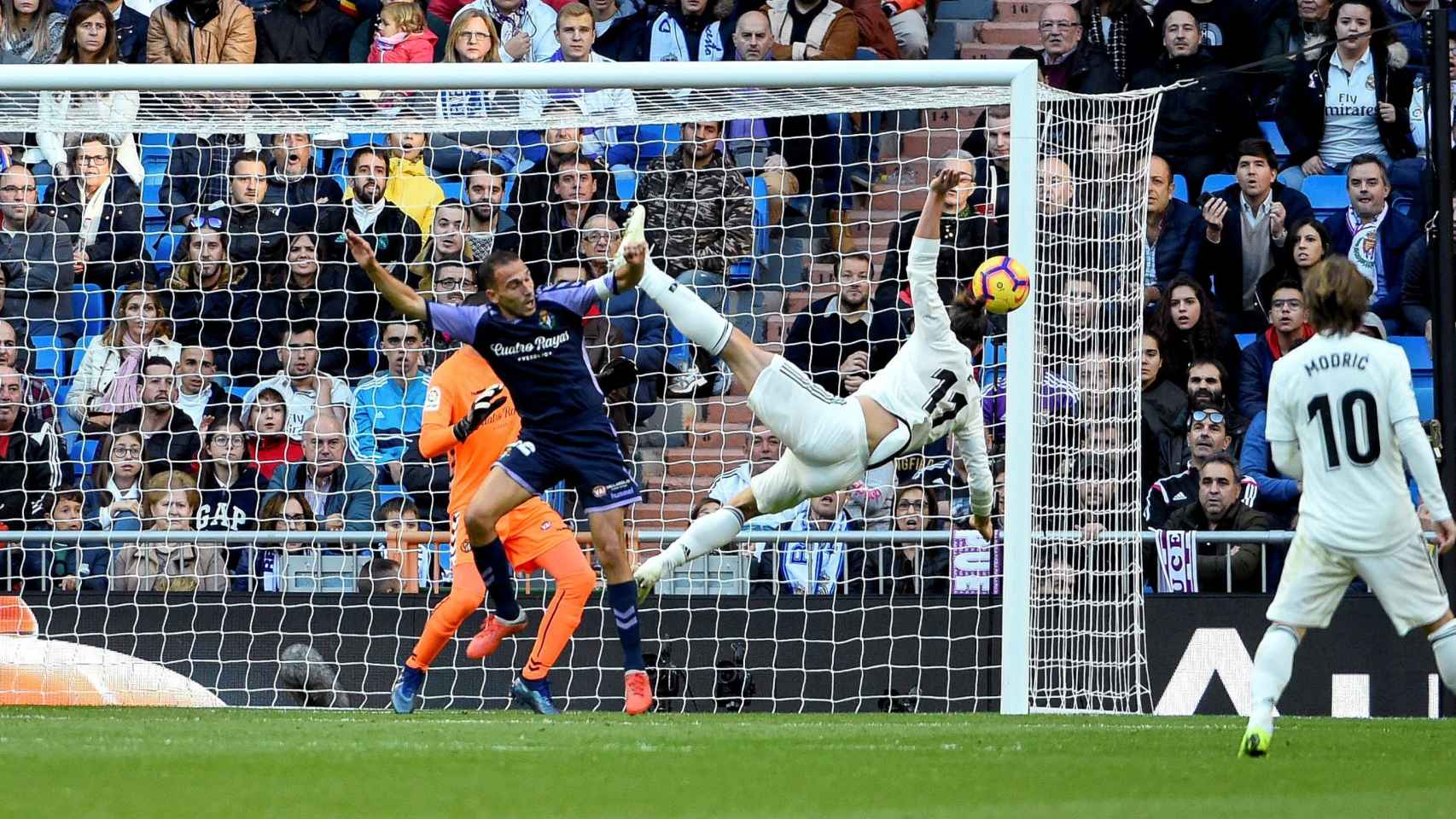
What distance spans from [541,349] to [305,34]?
23.0 feet

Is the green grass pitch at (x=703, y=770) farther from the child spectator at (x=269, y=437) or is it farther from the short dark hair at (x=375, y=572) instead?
the child spectator at (x=269, y=437)

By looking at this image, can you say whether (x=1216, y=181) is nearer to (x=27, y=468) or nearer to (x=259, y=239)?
(x=259, y=239)

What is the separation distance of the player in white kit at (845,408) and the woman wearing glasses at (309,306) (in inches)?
150

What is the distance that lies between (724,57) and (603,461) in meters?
6.41

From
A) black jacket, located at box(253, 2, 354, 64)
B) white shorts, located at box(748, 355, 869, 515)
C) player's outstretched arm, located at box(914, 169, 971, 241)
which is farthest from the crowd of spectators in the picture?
player's outstretched arm, located at box(914, 169, 971, 241)

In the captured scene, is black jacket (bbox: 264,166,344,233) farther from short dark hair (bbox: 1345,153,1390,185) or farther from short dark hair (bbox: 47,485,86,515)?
short dark hair (bbox: 1345,153,1390,185)

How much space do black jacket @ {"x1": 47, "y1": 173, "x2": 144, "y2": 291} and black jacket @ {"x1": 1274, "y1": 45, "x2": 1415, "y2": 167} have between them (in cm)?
828

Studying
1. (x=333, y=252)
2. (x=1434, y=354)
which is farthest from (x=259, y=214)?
(x=1434, y=354)

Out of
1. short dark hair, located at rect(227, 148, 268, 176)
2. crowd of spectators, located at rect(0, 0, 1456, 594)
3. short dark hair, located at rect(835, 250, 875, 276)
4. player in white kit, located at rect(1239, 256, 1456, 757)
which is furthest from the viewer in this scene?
short dark hair, located at rect(227, 148, 268, 176)

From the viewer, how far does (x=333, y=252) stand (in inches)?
526

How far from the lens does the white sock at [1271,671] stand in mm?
6574

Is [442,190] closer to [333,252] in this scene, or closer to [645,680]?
[333,252]

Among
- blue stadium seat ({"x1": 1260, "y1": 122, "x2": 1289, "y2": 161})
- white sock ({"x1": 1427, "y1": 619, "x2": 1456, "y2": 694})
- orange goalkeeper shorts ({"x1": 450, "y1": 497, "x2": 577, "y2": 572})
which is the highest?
blue stadium seat ({"x1": 1260, "y1": 122, "x2": 1289, "y2": 161})

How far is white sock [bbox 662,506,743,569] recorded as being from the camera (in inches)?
370
